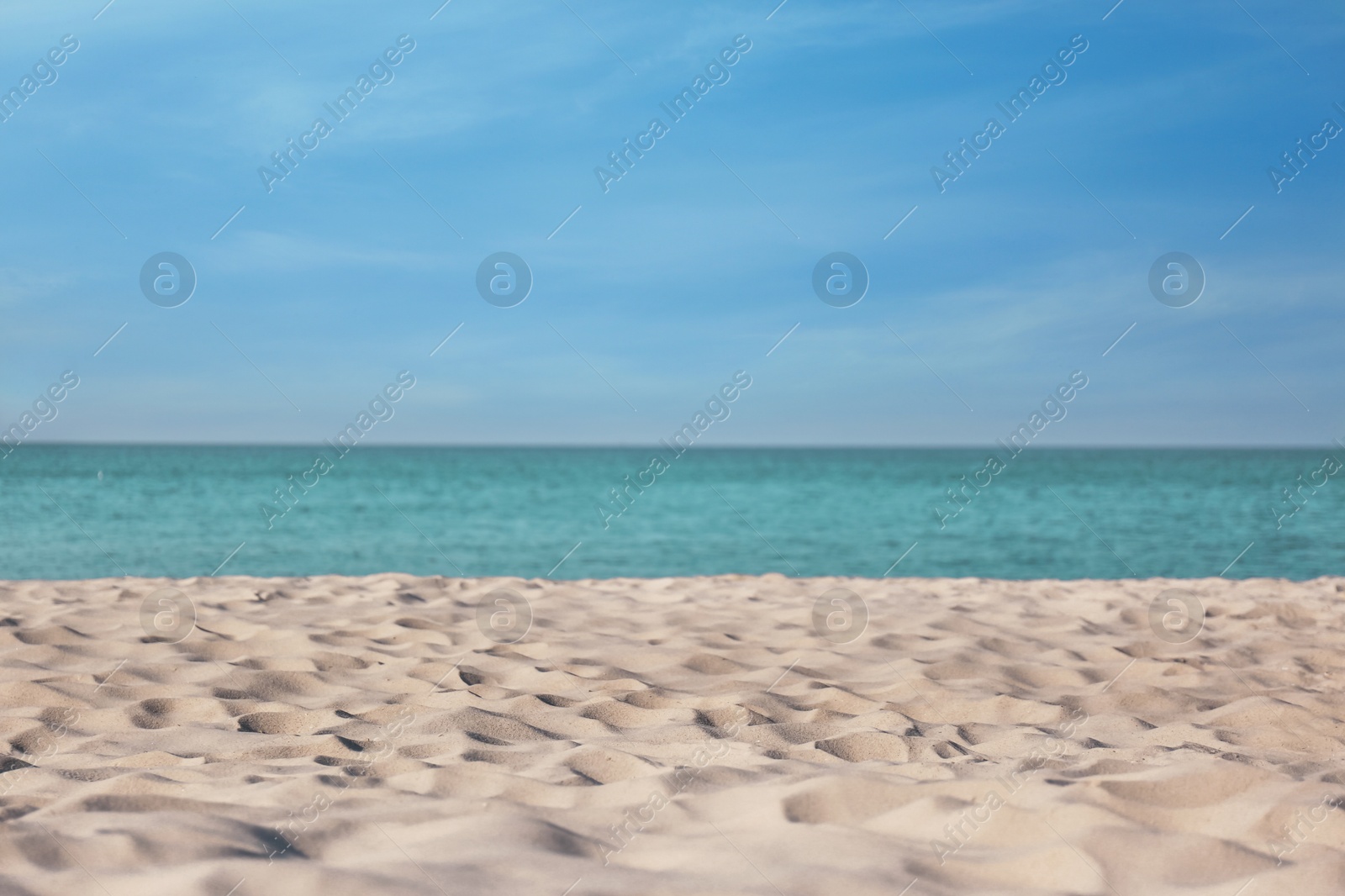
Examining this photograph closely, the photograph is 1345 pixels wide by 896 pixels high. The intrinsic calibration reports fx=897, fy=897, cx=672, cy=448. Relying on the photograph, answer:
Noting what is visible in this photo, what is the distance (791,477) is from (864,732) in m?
35.9

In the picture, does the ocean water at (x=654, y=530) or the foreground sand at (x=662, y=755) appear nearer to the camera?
the foreground sand at (x=662, y=755)

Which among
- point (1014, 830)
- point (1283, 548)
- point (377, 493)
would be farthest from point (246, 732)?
point (377, 493)

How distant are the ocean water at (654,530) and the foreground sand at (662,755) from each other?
6191 millimetres

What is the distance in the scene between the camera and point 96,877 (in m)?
2.01

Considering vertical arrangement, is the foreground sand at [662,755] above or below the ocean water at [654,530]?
above

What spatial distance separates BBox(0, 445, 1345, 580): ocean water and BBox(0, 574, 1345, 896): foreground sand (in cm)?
619

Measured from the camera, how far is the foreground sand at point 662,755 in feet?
6.98

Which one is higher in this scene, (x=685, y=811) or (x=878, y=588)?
(x=685, y=811)

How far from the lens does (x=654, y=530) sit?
16.5 metres

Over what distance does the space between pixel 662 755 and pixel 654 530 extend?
1354cm

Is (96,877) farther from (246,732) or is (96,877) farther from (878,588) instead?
(878,588)

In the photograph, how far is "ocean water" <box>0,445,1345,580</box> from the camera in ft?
38.0

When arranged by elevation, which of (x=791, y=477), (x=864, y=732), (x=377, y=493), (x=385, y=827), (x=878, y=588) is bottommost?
(x=791, y=477)

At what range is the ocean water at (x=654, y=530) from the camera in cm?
1159
